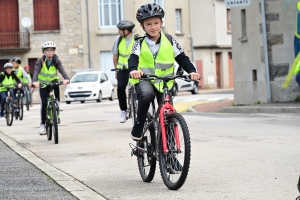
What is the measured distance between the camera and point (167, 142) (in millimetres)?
8344

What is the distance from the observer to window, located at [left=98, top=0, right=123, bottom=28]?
179 ft

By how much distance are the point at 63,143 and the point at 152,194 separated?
660 centimetres

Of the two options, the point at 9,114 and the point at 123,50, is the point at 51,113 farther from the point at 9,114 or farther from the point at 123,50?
the point at 9,114

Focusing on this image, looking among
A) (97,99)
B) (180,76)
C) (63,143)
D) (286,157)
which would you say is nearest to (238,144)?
(286,157)

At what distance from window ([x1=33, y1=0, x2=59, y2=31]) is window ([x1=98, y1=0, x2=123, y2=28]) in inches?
112

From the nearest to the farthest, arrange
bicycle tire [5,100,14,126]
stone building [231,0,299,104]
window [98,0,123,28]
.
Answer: bicycle tire [5,100,14,126] → stone building [231,0,299,104] → window [98,0,123,28]

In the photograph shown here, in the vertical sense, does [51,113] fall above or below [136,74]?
below

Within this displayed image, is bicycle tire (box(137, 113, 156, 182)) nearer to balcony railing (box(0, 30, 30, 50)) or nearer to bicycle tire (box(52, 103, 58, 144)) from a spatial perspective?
bicycle tire (box(52, 103, 58, 144))

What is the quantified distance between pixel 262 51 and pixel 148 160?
14493mm

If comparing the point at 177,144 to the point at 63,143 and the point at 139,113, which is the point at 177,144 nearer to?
the point at 139,113

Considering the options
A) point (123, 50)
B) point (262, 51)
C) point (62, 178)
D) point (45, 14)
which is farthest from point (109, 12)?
point (62, 178)

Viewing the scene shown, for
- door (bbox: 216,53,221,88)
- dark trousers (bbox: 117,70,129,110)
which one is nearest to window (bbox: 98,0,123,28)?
door (bbox: 216,53,221,88)

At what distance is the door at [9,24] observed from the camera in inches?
2079

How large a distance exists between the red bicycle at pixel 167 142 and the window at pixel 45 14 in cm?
4457
